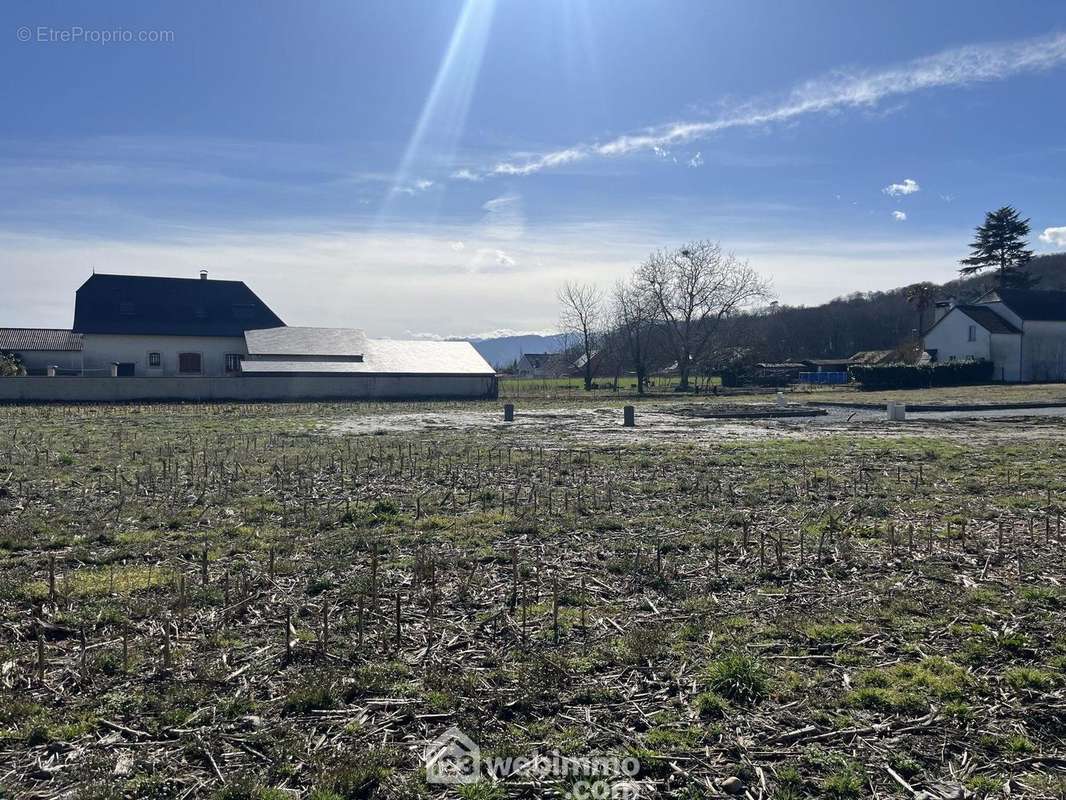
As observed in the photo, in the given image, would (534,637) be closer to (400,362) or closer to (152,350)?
(400,362)

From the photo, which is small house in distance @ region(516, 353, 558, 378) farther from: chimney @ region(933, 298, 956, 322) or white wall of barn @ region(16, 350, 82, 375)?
white wall of barn @ region(16, 350, 82, 375)

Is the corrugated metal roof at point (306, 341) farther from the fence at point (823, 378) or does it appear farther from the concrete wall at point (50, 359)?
the fence at point (823, 378)

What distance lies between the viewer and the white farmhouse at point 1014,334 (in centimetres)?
5503

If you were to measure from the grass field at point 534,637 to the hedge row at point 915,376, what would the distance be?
42.4 m

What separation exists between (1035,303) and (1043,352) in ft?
14.2

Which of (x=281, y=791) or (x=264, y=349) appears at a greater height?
(x=264, y=349)

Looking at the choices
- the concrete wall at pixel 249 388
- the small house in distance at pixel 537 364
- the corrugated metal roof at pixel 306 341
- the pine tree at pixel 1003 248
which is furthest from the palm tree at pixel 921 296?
the corrugated metal roof at pixel 306 341

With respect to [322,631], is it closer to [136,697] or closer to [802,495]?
[136,697]

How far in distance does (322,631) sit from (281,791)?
5.77 ft

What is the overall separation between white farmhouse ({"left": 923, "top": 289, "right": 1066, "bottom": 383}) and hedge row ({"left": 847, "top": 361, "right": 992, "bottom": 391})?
3.21m

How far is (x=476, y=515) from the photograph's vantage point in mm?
8742

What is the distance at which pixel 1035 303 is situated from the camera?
57531mm

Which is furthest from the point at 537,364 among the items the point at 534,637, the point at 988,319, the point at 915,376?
the point at 534,637

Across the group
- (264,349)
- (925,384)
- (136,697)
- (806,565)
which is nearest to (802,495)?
(806,565)
